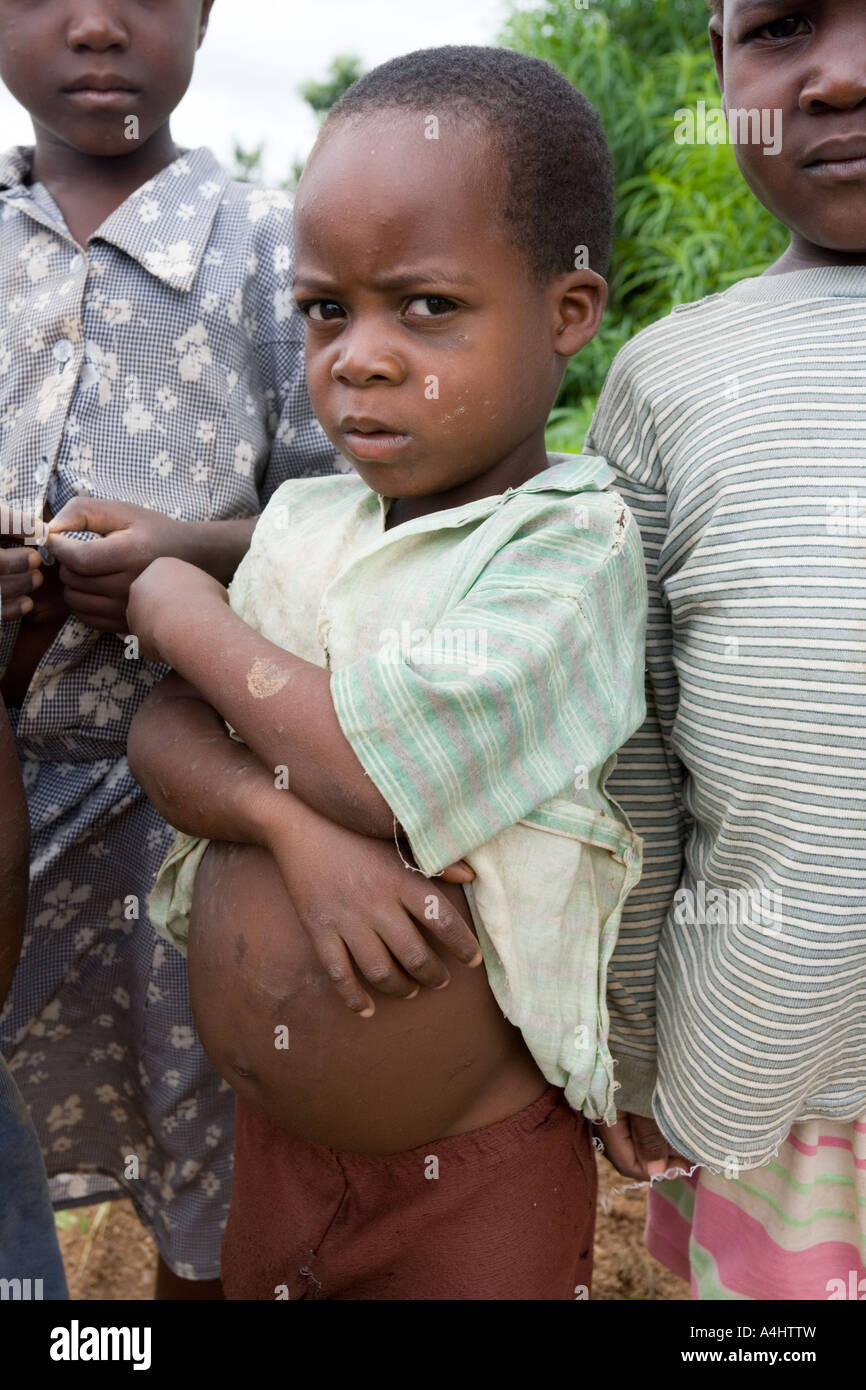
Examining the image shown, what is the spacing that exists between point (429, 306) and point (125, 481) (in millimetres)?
658

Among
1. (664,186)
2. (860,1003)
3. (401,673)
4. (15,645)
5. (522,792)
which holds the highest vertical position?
(664,186)

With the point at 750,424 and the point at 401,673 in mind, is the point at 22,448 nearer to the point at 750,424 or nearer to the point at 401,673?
the point at 401,673

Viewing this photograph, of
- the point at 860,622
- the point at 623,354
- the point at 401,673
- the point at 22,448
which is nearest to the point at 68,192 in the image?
the point at 22,448

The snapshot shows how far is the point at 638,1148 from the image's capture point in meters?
1.98

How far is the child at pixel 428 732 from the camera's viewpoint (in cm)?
148

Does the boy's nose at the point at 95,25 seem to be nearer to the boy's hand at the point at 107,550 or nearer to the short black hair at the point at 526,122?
the short black hair at the point at 526,122

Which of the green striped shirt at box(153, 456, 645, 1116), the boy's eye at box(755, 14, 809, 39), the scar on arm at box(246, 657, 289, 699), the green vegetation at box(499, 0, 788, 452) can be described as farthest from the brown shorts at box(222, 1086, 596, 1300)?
the green vegetation at box(499, 0, 788, 452)

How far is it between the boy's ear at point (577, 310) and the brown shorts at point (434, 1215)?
1.00m

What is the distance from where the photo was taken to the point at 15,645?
1997mm

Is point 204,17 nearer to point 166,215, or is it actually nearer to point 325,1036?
point 166,215

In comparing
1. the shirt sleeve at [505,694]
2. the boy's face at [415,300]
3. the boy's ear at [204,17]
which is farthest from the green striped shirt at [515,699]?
the boy's ear at [204,17]

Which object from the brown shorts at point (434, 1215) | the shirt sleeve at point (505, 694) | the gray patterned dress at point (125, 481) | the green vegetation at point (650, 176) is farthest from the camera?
the green vegetation at point (650, 176)

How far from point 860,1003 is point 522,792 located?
1.82ft

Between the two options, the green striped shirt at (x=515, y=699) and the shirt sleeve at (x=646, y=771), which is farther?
the shirt sleeve at (x=646, y=771)
